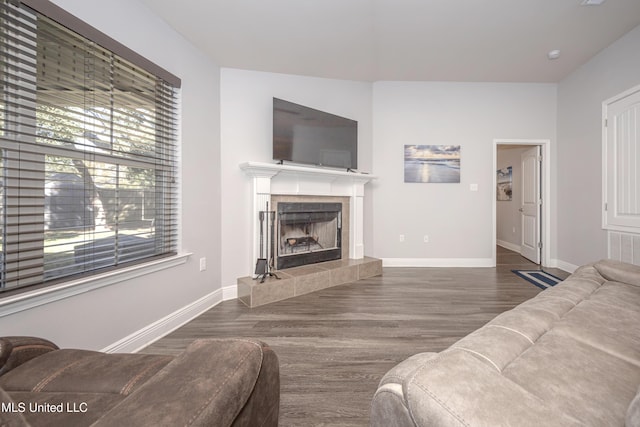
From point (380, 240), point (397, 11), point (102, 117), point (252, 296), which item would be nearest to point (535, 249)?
point (380, 240)

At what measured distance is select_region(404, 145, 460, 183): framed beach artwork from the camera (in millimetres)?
4242

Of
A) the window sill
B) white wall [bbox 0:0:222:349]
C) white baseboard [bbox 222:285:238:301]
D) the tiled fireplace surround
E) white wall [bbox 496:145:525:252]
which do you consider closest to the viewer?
the window sill

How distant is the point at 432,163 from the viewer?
4246mm

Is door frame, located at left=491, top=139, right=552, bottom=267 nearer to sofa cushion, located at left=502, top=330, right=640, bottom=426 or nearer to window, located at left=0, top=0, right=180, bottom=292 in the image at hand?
sofa cushion, located at left=502, top=330, right=640, bottom=426

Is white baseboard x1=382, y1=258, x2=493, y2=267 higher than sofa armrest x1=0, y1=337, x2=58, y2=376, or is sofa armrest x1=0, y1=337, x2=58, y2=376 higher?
sofa armrest x1=0, y1=337, x2=58, y2=376

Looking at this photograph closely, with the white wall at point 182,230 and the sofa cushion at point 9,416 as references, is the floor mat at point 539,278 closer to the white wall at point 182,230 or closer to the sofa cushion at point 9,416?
the white wall at point 182,230

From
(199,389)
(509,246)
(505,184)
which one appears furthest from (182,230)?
(505,184)

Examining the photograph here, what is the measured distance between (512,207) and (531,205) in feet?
3.51

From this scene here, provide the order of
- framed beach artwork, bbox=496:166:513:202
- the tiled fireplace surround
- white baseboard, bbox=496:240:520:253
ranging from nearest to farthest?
1. the tiled fireplace surround
2. white baseboard, bbox=496:240:520:253
3. framed beach artwork, bbox=496:166:513:202

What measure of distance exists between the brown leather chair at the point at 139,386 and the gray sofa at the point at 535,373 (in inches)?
13.6

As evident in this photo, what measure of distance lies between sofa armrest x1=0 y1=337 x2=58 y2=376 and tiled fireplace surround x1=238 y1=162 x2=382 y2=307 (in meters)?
1.73

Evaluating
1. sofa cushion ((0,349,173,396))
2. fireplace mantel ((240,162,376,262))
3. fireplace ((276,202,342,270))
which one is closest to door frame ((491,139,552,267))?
fireplace mantel ((240,162,376,262))

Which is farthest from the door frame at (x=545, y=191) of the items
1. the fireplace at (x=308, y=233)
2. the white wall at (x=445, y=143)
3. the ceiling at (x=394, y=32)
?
the fireplace at (x=308, y=233)

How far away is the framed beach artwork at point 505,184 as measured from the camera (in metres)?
5.74
